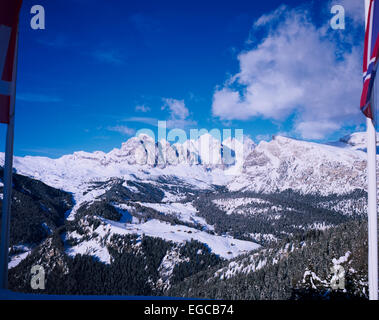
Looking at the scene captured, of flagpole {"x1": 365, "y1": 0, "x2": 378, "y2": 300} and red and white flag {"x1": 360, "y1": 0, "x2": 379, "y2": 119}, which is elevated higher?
red and white flag {"x1": 360, "y1": 0, "x2": 379, "y2": 119}

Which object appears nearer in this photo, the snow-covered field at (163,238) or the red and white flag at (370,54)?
the red and white flag at (370,54)

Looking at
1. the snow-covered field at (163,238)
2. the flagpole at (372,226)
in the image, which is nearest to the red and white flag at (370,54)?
the flagpole at (372,226)

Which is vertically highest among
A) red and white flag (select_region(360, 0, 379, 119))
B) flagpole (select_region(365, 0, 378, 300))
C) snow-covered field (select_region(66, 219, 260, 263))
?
red and white flag (select_region(360, 0, 379, 119))

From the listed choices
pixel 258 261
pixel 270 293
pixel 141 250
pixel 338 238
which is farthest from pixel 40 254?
pixel 338 238

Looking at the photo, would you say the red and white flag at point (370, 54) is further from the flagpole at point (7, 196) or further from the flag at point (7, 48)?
the flagpole at point (7, 196)

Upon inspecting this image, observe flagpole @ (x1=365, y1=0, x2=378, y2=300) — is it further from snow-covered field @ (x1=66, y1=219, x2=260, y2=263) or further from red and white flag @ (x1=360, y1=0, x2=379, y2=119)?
snow-covered field @ (x1=66, y1=219, x2=260, y2=263)

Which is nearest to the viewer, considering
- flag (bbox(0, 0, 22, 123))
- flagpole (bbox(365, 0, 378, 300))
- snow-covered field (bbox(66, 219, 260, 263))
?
flagpole (bbox(365, 0, 378, 300))

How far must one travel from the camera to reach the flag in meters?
6.92

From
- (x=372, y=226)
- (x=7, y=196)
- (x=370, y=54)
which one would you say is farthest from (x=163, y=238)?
(x=370, y=54)

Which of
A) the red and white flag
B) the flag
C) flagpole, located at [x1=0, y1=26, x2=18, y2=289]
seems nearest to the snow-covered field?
flagpole, located at [x1=0, y1=26, x2=18, y2=289]

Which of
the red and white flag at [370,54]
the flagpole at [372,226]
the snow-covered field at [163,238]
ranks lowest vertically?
the snow-covered field at [163,238]

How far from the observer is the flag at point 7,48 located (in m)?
6.92
